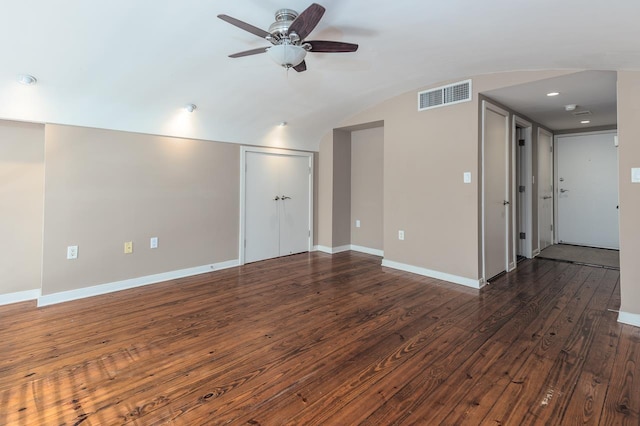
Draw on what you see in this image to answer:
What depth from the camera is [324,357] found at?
2.14 metres

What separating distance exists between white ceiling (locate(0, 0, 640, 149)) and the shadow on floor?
10.2 feet

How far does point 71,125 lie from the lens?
10.4 feet

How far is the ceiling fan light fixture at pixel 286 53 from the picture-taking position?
7.11 feet

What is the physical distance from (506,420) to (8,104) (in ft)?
Result: 14.2

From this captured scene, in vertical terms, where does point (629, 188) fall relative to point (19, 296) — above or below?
above

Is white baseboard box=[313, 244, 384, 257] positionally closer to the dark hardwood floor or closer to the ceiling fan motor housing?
the dark hardwood floor

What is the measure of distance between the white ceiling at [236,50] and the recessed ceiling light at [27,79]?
1.7 inches

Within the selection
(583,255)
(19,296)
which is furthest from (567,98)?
(19,296)

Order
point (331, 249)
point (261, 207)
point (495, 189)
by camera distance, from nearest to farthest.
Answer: point (495, 189) → point (261, 207) → point (331, 249)

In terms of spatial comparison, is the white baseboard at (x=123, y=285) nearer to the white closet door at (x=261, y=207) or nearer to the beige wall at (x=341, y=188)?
the white closet door at (x=261, y=207)

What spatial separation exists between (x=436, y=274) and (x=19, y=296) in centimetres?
455

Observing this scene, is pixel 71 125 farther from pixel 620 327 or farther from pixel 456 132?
pixel 620 327

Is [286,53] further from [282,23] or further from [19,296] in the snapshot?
[19,296]

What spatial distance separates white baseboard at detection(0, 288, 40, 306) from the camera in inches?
123
